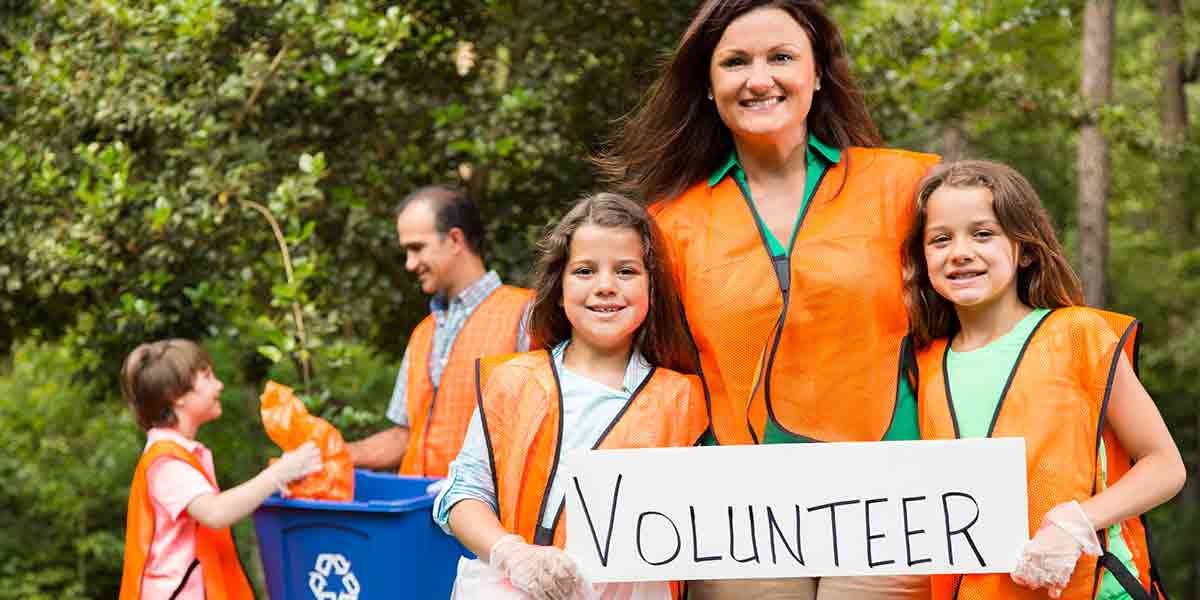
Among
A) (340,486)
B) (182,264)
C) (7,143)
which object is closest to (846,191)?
(340,486)

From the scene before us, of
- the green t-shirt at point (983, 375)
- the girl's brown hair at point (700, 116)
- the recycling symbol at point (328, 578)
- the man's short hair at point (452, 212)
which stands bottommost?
the recycling symbol at point (328, 578)

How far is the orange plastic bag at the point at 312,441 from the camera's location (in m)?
3.35

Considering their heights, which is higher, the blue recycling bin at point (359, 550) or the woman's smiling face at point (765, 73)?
the woman's smiling face at point (765, 73)

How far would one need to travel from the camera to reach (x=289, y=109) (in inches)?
183

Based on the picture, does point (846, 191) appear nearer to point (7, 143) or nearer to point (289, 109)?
point (289, 109)

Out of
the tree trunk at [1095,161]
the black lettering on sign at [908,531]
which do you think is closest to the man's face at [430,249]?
the black lettering on sign at [908,531]

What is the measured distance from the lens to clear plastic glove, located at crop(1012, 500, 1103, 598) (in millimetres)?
2246

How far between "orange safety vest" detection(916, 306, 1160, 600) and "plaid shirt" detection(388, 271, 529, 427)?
1.83m

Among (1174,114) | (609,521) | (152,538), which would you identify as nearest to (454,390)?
(152,538)

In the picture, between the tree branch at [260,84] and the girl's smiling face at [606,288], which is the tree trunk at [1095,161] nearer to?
the tree branch at [260,84]

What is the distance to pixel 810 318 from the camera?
245 cm

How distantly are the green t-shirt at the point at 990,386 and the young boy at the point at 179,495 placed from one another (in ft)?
5.84

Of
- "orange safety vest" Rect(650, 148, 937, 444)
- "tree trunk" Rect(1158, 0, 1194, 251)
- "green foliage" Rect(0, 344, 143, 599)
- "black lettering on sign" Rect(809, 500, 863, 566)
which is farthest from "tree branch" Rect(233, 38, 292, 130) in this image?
"tree trunk" Rect(1158, 0, 1194, 251)

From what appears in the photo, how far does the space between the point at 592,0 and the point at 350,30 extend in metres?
1.23
